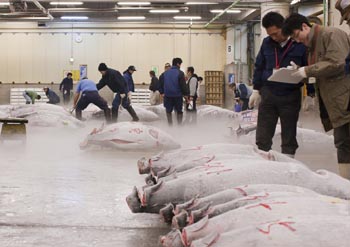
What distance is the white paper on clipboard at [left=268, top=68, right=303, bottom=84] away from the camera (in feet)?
15.8

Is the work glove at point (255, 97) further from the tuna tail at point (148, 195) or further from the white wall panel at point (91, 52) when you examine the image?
the white wall panel at point (91, 52)

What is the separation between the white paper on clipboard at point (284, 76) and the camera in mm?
4816

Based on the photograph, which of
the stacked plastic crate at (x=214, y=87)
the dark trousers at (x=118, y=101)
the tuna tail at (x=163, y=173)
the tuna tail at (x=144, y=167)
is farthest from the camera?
the stacked plastic crate at (x=214, y=87)

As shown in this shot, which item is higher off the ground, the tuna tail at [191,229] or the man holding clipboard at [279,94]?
the man holding clipboard at [279,94]

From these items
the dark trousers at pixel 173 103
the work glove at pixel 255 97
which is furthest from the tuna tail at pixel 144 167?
the dark trousers at pixel 173 103

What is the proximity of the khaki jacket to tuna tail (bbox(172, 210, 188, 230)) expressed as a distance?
7.20 feet

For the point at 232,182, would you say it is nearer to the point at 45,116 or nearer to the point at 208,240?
the point at 208,240

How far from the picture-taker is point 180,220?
8.77 feet

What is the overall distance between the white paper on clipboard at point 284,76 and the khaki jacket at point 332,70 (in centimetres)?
26

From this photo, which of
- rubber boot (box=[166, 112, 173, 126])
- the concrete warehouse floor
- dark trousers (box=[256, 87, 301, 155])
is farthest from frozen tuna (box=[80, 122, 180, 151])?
rubber boot (box=[166, 112, 173, 126])

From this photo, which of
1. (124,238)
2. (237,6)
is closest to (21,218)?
(124,238)

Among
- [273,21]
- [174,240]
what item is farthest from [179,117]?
[174,240]

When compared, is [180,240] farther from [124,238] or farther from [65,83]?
[65,83]

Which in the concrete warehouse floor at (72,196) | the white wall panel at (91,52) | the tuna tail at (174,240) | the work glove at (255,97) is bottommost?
the concrete warehouse floor at (72,196)
